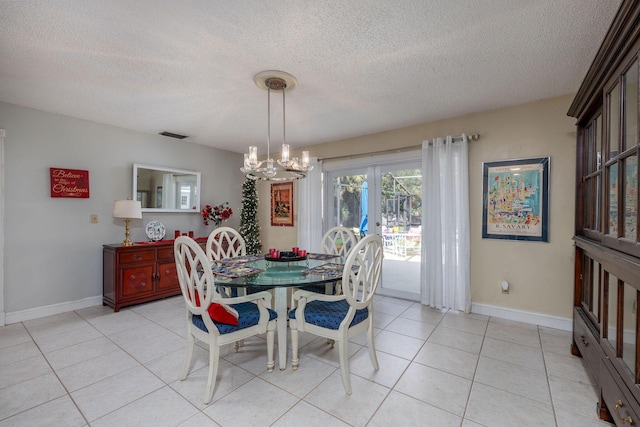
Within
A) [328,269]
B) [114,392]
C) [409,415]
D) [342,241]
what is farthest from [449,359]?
[114,392]

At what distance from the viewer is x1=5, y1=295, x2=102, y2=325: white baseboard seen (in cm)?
316

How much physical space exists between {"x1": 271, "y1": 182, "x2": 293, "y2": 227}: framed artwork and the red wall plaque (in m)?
2.80

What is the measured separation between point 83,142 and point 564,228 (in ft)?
18.8

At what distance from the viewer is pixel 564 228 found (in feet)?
9.62

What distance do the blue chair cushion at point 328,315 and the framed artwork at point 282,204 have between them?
3.07m

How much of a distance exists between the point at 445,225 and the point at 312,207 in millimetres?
2129

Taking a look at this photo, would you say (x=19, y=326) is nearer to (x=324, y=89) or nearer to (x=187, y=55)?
(x=187, y=55)

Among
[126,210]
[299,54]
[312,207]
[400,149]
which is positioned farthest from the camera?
[312,207]

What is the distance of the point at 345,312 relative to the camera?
215cm

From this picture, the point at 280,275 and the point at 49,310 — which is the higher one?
the point at 280,275

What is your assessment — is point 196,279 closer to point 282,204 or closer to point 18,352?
point 18,352

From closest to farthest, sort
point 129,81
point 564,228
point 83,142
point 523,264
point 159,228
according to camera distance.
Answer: point 129,81
point 564,228
point 523,264
point 83,142
point 159,228

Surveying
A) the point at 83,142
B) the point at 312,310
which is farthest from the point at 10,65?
the point at 312,310

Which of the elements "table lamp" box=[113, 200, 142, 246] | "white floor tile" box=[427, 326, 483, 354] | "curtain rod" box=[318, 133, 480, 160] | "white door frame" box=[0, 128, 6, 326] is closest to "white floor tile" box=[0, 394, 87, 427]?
"white door frame" box=[0, 128, 6, 326]
